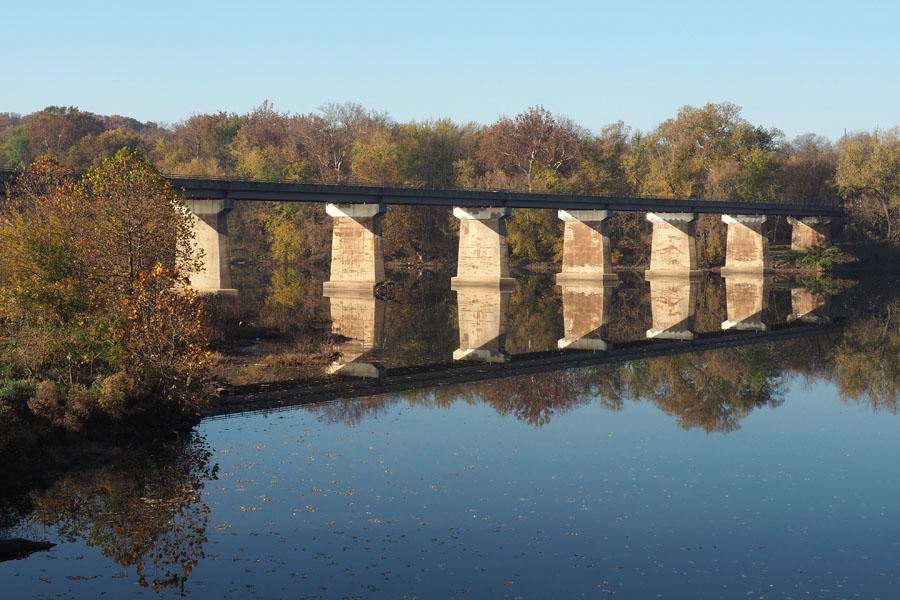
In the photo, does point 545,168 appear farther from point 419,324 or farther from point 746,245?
point 419,324

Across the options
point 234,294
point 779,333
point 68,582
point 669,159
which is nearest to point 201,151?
point 669,159

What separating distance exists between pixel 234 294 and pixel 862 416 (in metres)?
40.4

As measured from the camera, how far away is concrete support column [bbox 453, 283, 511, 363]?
42500mm

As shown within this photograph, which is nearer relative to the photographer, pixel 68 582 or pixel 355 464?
pixel 68 582

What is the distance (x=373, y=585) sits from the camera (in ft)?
52.7

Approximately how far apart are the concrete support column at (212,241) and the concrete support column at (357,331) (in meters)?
7.42

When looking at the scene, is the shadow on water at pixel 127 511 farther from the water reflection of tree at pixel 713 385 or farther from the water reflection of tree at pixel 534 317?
the water reflection of tree at pixel 534 317

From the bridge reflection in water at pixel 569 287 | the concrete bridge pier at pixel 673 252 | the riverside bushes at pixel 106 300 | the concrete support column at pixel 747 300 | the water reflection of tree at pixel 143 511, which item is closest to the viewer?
the water reflection of tree at pixel 143 511

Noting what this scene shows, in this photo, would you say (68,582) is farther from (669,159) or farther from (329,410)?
(669,159)

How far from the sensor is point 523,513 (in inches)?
779

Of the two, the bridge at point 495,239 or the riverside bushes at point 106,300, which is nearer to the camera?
the riverside bushes at point 106,300

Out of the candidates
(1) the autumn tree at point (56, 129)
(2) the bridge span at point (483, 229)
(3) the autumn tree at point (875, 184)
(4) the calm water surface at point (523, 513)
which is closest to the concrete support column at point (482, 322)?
(2) the bridge span at point (483, 229)

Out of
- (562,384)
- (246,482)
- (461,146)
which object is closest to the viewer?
(246,482)

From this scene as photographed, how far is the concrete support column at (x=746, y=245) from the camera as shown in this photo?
99312 mm
